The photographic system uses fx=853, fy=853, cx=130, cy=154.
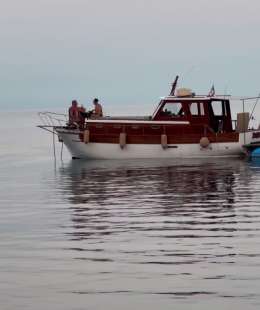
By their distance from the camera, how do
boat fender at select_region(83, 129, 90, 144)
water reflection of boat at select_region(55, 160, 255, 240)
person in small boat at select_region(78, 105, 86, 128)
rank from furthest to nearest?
person in small boat at select_region(78, 105, 86, 128)
boat fender at select_region(83, 129, 90, 144)
water reflection of boat at select_region(55, 160, 255, 240)

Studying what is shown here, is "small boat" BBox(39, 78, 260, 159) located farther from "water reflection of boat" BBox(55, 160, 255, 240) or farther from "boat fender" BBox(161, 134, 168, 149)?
"water reflection of boat" BBox(55, 160, 255, 240)

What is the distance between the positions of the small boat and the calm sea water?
790cm

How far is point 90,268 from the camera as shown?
1069 cm

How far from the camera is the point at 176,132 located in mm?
31688

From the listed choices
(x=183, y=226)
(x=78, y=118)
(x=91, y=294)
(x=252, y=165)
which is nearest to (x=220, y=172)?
(x=252, y=165)

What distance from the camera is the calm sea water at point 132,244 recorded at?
930 centimetres

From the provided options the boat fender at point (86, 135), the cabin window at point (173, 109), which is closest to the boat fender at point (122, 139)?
the boat fender at point (86, 135)

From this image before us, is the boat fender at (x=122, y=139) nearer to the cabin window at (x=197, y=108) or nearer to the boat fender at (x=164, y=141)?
the boat fender at (x=164, y=141)

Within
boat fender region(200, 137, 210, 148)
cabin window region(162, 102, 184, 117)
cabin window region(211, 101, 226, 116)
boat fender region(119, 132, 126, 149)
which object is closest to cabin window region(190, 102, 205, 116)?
cabin window region(162, 102, 184, 117)

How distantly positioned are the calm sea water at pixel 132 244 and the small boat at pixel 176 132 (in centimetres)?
790

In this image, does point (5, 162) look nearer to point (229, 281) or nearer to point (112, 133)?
point (112, 133)

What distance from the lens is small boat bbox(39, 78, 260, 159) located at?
104 feet

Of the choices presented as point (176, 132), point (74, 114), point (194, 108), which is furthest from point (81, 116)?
point (194, 108)

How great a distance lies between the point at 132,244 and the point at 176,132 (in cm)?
1946
